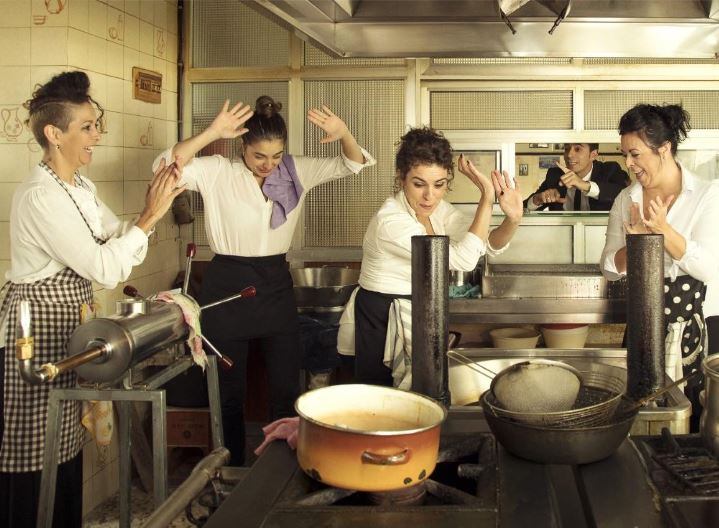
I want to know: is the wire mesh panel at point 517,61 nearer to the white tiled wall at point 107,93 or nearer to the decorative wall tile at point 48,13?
the white tiled wall at point 107,93

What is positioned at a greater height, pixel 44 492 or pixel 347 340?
pixel 347 340

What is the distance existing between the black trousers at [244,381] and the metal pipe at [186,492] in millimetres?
1957

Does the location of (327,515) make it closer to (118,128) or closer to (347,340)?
(347,340)

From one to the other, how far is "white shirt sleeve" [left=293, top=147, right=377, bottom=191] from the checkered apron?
1220 millimetres

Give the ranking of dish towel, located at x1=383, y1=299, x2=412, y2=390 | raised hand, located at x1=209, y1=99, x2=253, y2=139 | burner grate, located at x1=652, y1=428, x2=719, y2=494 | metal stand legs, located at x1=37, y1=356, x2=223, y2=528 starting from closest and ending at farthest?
1. burner grate, located at x1=652, y1=428, x2=719, y2=494
2. metal stand legs, located at x1=37, y1=356, x2=223, y2=528
3. dish towel, located at x1=383, y1=299, x2=412, y2=390
4. raised hand, located at x1=209, y1=99, x2=253, y2=139

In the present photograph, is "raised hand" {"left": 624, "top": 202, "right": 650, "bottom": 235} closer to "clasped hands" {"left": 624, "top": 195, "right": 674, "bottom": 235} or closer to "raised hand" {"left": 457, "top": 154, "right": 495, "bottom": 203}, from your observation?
"clasped hands" {"left": 624, "top": 195, "right": 674, "bottom": 235}

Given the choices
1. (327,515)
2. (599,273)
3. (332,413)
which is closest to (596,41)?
(599,273)

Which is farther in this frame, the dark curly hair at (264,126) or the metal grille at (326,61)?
the metal grille at (326,61)

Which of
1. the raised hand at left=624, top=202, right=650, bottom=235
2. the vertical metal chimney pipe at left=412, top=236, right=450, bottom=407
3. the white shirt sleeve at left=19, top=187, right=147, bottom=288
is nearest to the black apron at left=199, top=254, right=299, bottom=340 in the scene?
the white shirt sleeve at left=19, top=187, right=147, bottom=288

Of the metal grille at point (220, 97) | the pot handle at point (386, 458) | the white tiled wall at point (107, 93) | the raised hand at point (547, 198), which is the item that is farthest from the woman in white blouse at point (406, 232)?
the metal grille at point (220, 97)

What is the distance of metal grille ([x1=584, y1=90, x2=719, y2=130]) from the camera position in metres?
4.74

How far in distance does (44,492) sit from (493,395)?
60.9 inches

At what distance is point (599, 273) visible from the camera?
354 cm

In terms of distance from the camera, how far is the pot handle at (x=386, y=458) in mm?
1311
